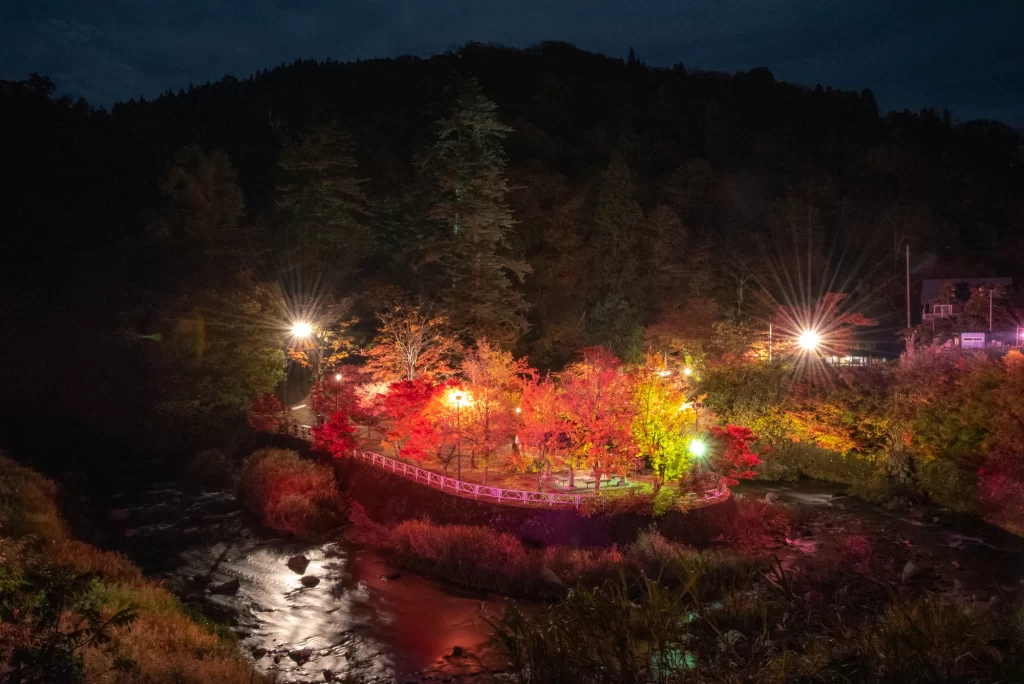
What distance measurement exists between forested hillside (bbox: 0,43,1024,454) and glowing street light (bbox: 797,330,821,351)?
123 inches

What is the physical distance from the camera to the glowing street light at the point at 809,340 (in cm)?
3650

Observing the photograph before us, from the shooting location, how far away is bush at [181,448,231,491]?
1214 inches

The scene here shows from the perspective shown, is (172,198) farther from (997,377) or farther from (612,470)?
(997,377)

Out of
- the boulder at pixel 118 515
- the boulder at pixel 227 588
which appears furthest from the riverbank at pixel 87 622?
the boulder at pixel 118 515

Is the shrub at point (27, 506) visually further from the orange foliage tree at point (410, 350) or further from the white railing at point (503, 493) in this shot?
the orange foliage tree at point (410, 350)

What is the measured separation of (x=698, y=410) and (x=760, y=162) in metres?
35.1

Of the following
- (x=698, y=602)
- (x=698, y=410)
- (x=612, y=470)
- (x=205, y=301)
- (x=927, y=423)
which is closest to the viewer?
(x=698, y=602)

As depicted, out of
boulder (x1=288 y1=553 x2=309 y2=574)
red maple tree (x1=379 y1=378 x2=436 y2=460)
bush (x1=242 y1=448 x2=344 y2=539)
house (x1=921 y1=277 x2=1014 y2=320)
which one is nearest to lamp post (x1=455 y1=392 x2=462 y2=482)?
red maple tree (x1=379 y1=378 x2=436 y2=460)

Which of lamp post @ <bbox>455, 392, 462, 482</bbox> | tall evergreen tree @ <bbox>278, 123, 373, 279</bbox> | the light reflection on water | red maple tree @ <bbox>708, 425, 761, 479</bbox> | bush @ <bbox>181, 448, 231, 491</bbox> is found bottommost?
the light reflection on water

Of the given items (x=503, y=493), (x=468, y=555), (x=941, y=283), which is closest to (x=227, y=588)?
(x=468, y=555)

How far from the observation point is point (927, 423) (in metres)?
26.6

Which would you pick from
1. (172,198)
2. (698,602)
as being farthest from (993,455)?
(172,198)

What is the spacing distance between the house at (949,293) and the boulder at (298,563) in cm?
3409

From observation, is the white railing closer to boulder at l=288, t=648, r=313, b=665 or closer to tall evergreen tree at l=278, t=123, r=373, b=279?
boulder at l=288, t=648, r=313, b=665
